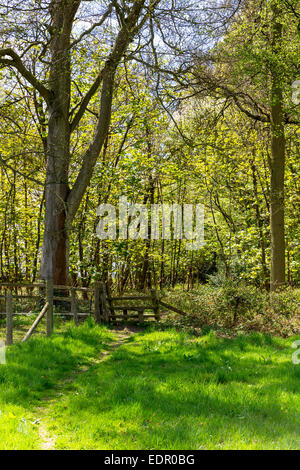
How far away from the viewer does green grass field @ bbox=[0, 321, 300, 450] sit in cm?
407

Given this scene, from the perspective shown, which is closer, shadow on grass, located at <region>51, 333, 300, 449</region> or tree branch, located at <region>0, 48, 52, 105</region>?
shadow on grass, located at <region>51, 333, 300, 449</region>

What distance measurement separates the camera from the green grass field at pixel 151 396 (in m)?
4.07

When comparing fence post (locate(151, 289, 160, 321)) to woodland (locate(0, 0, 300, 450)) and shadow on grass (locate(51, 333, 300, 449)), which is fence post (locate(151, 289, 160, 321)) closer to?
woodland (locate(0, 0, 300, 450))

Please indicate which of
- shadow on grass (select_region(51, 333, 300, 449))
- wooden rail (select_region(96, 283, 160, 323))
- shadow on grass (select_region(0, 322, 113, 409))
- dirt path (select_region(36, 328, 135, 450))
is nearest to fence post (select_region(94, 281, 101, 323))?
wooden rail (select_region(96, 283, 160, 323))

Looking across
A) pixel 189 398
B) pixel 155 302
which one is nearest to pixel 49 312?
pixel 155 302

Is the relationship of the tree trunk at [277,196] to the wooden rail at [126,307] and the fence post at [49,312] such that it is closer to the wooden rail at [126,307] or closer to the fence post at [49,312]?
the wooden rail at [126,307]

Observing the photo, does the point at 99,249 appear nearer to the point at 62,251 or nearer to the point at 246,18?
the point at 62,251

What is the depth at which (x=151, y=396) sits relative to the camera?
5.37 m

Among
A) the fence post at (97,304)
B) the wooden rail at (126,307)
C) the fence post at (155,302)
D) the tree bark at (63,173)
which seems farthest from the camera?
the tree bark at (63,173)

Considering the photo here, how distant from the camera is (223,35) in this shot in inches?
448

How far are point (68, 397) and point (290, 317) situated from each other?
24.5ft

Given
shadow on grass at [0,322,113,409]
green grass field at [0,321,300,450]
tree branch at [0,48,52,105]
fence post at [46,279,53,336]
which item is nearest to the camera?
green grass field at [0,321,300,450]

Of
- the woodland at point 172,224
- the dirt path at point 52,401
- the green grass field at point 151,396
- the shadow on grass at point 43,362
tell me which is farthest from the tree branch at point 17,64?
the green grass field at point 151,396

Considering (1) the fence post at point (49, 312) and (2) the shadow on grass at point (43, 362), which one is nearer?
(2) the shadow on grass at point (43, 362)
